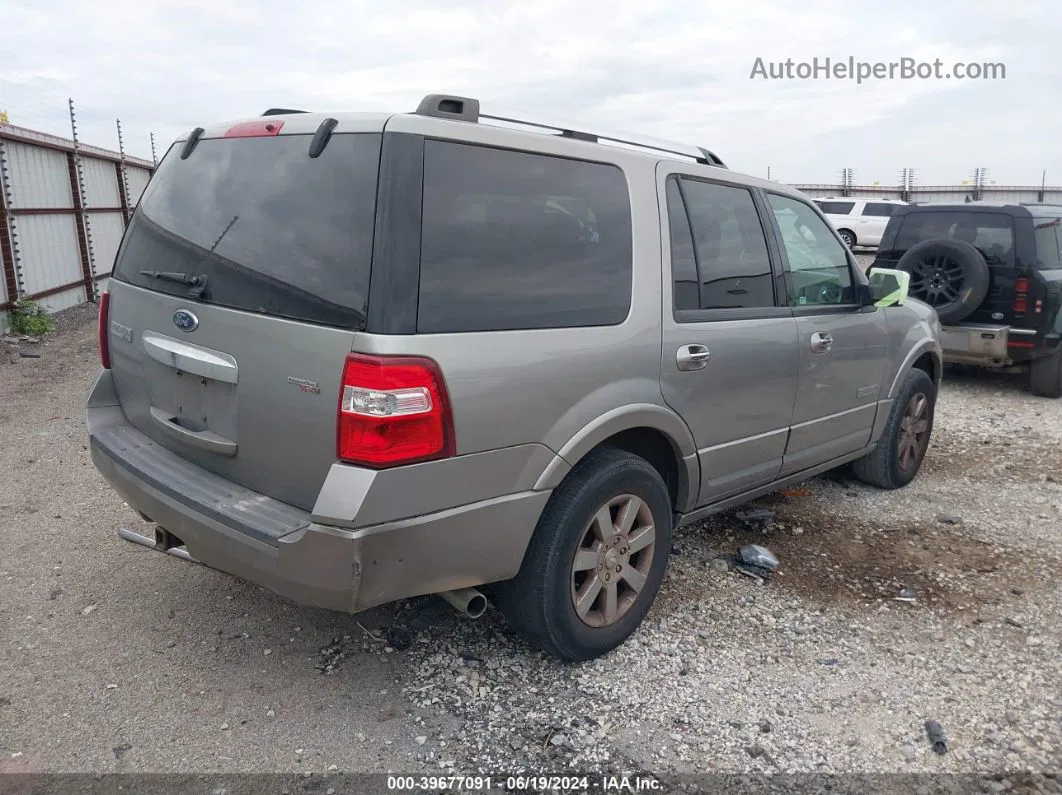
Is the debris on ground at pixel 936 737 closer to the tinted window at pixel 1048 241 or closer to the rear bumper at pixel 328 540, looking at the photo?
the rear bumper at pixel 328 540

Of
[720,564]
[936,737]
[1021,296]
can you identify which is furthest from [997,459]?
[936,737]

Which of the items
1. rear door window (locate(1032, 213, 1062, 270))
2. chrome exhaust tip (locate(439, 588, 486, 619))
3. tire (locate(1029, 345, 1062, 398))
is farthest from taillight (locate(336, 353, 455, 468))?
tire (locate(1029, 345, 1062, 398))

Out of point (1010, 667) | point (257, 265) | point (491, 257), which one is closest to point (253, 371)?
point (257, 265)

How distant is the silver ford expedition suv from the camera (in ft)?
7.79

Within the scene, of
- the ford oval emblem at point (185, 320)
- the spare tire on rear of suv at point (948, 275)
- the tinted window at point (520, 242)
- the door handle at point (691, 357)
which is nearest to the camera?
the tinted window at point (520, 242)

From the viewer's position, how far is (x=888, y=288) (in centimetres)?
454

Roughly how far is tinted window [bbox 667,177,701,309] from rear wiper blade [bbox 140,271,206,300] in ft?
5.60

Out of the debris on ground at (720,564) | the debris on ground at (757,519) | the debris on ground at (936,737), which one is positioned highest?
the debris on ground at (757,519)

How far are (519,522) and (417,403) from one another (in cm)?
59

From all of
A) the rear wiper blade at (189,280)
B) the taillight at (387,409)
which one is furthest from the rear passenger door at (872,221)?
the taillight at (387,409)

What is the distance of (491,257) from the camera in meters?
2.59

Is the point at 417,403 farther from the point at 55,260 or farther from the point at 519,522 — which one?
the point at 55,260

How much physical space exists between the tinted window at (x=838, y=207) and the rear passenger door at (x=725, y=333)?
20179 mm

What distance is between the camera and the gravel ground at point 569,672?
2.63m
